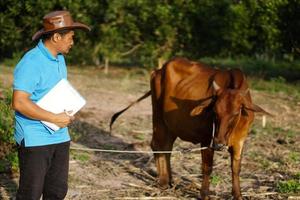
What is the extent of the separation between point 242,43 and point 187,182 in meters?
11.4

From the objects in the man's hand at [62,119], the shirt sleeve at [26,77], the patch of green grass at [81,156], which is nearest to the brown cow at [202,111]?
the patch of green grass at [81,156]

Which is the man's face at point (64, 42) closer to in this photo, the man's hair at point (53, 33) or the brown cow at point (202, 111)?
the man's hair at point (53, 33)

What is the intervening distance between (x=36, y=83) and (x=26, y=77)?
96 mm

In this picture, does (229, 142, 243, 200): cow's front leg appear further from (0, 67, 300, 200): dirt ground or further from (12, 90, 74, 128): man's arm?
(12, 90, 74, 128): man's arm

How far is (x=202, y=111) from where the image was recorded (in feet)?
21.5

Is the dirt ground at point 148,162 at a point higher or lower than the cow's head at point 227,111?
lower

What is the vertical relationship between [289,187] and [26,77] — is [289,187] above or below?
below

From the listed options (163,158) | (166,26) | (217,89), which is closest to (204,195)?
(163,158)

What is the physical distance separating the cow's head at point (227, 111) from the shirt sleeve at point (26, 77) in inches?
84.7

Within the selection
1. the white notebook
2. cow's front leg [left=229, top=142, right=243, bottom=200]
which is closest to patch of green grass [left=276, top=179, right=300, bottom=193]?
cow's front leg [left=229, top=142, right=243, bottom=200]

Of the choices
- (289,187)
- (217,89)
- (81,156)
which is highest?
(217,89)

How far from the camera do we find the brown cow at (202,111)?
19.9ft

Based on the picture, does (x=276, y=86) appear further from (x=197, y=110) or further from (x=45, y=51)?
(x=45, y=51)

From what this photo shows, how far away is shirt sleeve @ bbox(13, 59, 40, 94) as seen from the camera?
4.43 meters
